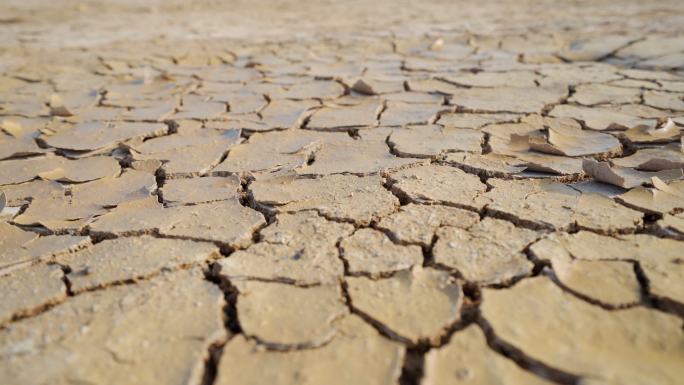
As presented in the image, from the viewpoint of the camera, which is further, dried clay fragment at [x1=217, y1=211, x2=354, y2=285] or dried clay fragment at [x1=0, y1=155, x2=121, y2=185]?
dried clay fragment at [x1=0, y1=155, x2=121, y2=185]

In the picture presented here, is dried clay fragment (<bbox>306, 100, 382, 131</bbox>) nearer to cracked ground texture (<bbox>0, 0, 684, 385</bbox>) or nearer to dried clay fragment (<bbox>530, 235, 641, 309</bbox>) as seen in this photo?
cracked ground texture (<bbox>0, 0, 684, 385</bbox>)

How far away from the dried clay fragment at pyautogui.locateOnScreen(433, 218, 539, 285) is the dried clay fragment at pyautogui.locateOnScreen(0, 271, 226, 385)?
530mm

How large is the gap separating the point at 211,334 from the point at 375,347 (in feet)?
1.04

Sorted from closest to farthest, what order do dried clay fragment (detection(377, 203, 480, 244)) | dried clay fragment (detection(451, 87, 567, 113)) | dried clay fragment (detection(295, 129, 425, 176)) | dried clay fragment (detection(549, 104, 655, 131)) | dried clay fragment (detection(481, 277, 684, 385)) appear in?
dried clay fragment (detection(481, 277, 684, 385)), dried clay fragment (detection(377, 203, 480, 244)), dried clay fragment (detection(295, 129, 425, 176)), dried clay fragment (detection(549, 104, 655, 131)), dried clay fragment (detection(451, 87, 567, 113))

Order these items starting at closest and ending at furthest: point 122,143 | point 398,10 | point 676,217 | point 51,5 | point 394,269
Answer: point 394,269, point 676,217, point 122,143, point 398,10, point 51,5

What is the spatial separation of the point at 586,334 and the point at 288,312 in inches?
22.2

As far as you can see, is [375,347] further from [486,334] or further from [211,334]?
[211,334]

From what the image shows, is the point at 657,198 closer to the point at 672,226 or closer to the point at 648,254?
the point at 672,226

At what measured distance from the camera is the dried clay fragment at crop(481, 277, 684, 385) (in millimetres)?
875

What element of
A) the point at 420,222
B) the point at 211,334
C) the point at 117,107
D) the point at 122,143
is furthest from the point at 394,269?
the point at 117,107

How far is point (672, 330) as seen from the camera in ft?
3.15

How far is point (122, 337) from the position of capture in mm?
1003

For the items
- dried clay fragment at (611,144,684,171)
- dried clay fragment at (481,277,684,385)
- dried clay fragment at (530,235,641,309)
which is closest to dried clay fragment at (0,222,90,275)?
dried clay fragment at (481,277,684,385)

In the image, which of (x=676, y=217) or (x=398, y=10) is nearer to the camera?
(x=676, y=217)
